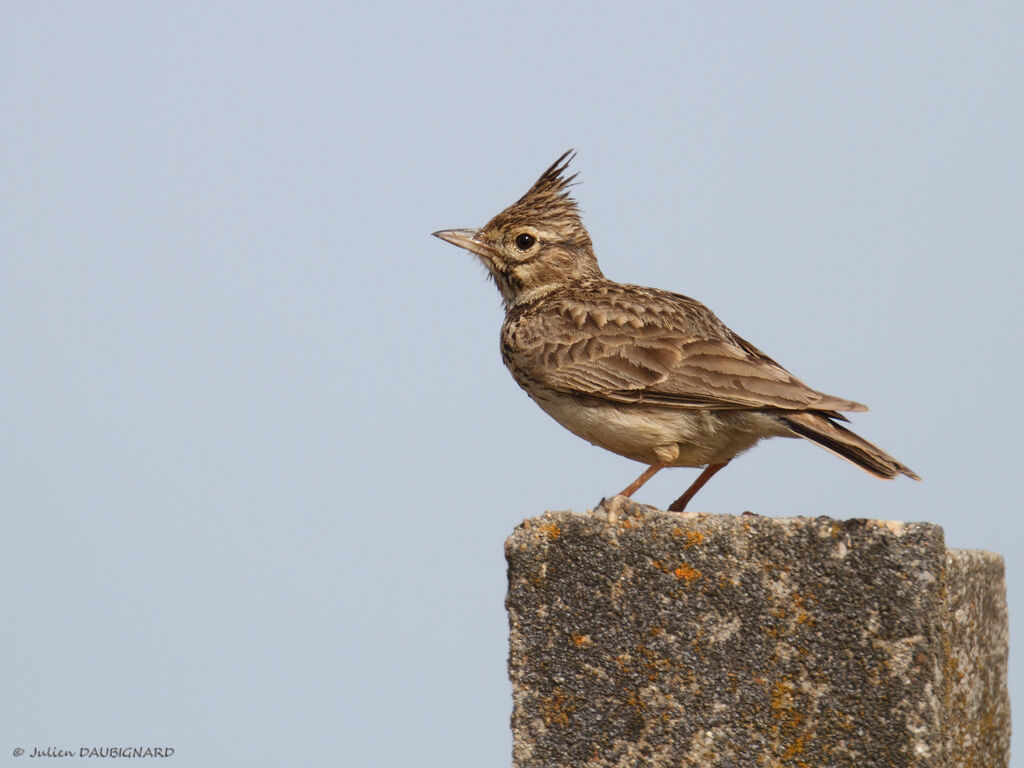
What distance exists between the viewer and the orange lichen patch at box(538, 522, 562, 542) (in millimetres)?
4879

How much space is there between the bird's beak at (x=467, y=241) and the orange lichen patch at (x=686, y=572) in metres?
4.22

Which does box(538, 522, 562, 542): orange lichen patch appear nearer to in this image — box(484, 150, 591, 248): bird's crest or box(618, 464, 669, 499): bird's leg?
box(618, 464, 669, 499): bird's leg

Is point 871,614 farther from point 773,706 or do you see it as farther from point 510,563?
point 510,563

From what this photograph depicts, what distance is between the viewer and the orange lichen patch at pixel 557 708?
4789mm

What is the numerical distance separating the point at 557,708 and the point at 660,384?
212 centimetres

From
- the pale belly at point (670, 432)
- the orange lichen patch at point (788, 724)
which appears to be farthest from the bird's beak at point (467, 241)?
the orange lichen patch at point (788, 724)

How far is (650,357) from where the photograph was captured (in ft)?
21.8

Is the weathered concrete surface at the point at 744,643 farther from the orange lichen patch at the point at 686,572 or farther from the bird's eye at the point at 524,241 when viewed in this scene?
the bird's eye at the point at 524,241

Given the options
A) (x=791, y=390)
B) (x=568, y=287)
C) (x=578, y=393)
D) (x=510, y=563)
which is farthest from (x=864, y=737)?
(x=568, y=287)

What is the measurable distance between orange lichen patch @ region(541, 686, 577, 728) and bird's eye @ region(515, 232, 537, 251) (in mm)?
4228

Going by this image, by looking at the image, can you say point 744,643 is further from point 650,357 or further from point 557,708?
point 650,357

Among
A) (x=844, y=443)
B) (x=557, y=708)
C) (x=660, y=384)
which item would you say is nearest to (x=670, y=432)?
(x=660, y=384)

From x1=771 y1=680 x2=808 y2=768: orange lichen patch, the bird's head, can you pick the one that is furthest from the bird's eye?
x1=771 y1=680 x2=808 y2=768: orange lichen patch

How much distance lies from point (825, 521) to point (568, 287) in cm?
393
